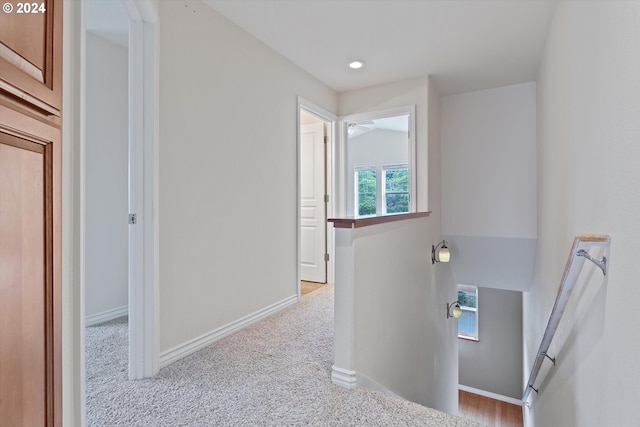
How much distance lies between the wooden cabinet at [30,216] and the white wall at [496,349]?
21.2ft

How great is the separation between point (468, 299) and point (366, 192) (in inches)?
118

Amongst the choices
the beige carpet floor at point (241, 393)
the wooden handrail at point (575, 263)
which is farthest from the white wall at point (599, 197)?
the beige carpet floor at point (241, 393)

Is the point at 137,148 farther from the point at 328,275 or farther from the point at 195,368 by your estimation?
the point at 328,275

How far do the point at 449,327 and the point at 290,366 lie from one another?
3533 millimetres

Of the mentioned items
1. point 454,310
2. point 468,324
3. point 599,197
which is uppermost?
point 599,197

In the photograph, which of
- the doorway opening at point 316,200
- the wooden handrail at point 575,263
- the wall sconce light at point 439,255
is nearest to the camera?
the wooden handrail at point 575,263

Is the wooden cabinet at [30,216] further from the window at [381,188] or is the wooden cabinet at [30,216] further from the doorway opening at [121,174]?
the window at [381,188]

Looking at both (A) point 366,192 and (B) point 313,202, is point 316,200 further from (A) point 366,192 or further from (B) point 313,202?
(A) point 366,192

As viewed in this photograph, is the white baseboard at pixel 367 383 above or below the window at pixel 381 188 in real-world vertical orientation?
below

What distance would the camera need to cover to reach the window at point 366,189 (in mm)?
6652

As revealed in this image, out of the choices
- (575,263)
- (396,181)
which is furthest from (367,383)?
(396,181)

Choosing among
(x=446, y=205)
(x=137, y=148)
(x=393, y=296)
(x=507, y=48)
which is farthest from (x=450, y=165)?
(x=137, y=148)

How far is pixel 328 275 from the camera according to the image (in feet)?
13.8

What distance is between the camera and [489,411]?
5508 mm
